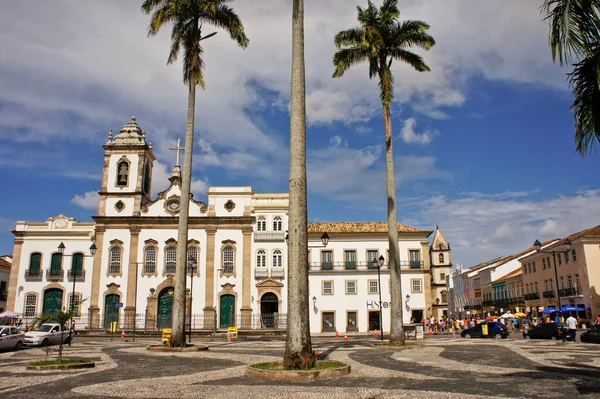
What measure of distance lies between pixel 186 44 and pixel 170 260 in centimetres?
2474

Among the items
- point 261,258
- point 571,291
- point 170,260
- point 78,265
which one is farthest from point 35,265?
point 571,291

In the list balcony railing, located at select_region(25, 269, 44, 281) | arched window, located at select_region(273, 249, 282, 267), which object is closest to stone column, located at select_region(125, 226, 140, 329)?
balcony railing, located at select_region(25, 269, 44, 281)

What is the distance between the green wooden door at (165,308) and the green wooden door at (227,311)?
4207mm

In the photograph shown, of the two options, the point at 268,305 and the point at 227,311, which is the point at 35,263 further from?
the point at 268,305

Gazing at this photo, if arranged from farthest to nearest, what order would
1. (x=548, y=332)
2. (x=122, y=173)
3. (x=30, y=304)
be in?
(x=122, y=173), (x=30, y=304), (x=548, y=332)

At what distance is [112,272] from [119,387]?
3469 centimetres

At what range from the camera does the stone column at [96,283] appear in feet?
133

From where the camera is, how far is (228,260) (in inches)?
1706

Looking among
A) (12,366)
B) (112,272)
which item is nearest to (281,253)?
(112,272)

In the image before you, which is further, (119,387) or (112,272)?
(112,272)

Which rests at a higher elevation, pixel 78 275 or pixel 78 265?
pixel 78 265

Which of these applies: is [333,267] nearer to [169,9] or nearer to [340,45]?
[340,45]

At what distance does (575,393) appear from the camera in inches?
332

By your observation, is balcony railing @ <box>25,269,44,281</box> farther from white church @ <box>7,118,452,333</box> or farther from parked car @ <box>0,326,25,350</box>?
parked car @ <box>0,326,25,350</box>
